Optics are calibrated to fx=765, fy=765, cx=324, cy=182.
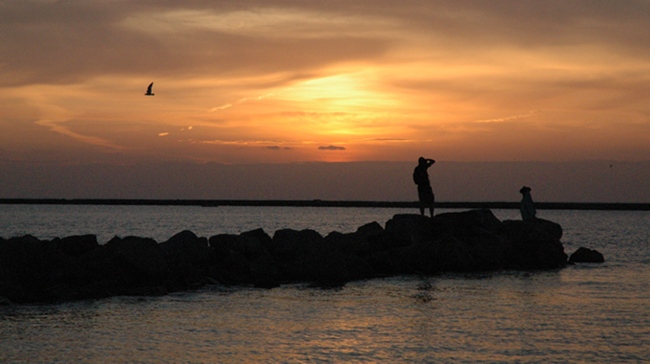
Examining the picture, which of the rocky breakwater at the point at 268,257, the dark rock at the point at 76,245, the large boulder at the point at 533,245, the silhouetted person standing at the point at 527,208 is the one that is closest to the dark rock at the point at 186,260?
the rocky breakwater at the point at 268,257

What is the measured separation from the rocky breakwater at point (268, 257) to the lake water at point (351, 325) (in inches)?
46.5

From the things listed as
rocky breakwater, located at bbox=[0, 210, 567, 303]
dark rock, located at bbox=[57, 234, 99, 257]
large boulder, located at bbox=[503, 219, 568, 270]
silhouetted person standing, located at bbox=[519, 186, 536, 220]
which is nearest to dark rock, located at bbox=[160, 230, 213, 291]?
rocky breakwater, located at bbox=[0, 210, 567, 303]

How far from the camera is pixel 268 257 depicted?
23312mm

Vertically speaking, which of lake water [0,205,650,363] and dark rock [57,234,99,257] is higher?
dark rock [57,234,99,257]

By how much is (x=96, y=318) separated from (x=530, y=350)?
8506 mm

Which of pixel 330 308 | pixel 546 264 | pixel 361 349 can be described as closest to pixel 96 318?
pixel 330 308

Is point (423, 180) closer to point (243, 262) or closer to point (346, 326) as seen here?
point (243, 262)

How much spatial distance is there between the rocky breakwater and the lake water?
1.18 meters

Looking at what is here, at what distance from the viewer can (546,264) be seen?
1005 inches

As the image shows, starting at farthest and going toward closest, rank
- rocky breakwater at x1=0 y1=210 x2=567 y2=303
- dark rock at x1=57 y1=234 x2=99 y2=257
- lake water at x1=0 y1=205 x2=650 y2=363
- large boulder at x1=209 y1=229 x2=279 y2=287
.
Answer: dark rock at x1=57 y1=234 x2=99 y2=257
large boulder at x1=209 y1=229 x2=279 y2=287
rocky breakwater at x1=0 y1=210 x2=567 y2=303
lake water at x1=0 y1=205 x2=650 y2=363

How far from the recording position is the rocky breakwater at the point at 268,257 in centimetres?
1983

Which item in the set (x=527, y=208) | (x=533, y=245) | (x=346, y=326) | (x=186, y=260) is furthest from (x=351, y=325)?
(x=527, y=208)

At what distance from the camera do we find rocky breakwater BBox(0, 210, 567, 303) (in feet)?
65.1

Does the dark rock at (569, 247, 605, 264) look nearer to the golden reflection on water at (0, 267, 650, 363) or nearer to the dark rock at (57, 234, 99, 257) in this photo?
the golden reflection on water at (0, 267, 650, 363)
